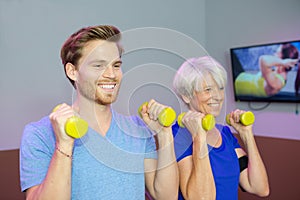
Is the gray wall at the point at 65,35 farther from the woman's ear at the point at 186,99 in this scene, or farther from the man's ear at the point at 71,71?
the man's ear at the point at 71,71

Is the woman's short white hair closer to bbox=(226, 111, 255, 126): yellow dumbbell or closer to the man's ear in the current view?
bbox=(226, 111, 255, 126): yellow dumbbell

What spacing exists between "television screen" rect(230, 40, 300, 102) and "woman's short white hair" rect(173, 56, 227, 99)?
122 cm

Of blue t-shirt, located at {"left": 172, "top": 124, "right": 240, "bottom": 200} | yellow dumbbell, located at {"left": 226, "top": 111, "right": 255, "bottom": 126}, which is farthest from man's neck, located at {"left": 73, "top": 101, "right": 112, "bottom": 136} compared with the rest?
yellow dumbbell, located at {"left": 226, "top": 111, "right": 255, "bottom": 126}

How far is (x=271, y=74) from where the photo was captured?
6.85 ft

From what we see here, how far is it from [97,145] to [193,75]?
1.21 ft

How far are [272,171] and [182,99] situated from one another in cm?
146

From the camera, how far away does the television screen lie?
1.98 metres

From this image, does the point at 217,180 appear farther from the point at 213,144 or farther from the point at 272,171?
the point at 272,171

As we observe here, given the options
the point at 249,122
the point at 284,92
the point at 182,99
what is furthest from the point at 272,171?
the point at 182,99

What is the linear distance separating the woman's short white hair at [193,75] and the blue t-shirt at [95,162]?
22 centimetres

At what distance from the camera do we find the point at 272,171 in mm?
2119

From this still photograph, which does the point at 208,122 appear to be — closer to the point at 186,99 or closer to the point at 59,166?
the point at 186,99

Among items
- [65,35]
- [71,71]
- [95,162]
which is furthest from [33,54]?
[95,162]

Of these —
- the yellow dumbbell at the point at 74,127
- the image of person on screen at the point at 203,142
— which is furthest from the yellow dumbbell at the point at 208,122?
the yellow dumbbell at the point at 74,127
